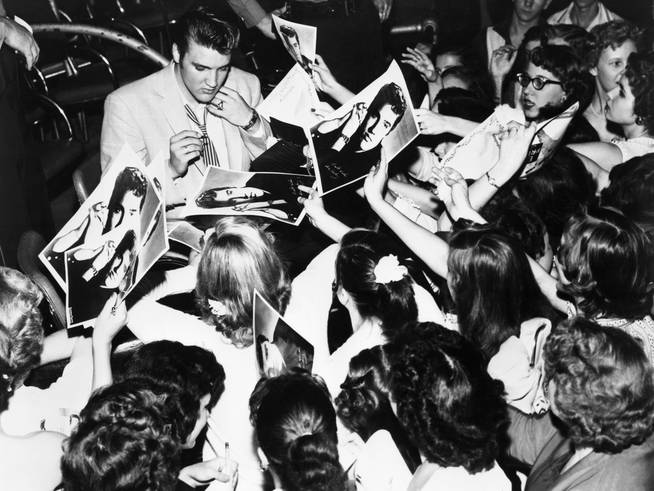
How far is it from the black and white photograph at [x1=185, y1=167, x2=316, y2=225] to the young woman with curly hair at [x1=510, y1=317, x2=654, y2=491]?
115 cm

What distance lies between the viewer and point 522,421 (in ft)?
6.81

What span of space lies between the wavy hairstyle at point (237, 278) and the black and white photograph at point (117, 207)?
0.76ft

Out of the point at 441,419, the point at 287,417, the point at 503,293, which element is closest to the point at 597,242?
the point at 503,293

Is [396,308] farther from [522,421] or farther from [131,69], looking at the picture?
[131,69]

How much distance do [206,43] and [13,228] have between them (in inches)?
43.5

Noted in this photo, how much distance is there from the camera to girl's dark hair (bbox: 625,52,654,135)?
3.08m

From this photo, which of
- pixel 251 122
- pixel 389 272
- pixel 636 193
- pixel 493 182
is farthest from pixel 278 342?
pixel 636 193

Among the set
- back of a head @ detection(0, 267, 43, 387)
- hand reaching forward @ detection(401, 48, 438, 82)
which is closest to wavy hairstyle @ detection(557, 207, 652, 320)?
back of a head @ detection(0, 267, 43, 387)

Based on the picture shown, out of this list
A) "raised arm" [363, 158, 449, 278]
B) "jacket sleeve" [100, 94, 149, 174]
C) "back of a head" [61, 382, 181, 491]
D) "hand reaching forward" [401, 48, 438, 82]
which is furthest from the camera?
"hand reaching forward" [401, 48, 438, 82]

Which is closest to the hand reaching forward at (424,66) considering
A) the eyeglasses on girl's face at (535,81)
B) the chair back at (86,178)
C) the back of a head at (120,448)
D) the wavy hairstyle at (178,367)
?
the eyeglasses on girl's face at (535,81)

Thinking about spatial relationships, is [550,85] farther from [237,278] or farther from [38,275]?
[38,275]

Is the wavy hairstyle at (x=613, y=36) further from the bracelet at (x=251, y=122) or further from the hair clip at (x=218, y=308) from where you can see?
the hair clip at (x=218, y=308)

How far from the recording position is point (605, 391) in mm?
1709

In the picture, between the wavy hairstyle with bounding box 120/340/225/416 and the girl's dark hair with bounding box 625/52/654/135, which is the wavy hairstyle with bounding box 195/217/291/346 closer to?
the wavy hairstyle with bounding box 120/340/225/416
